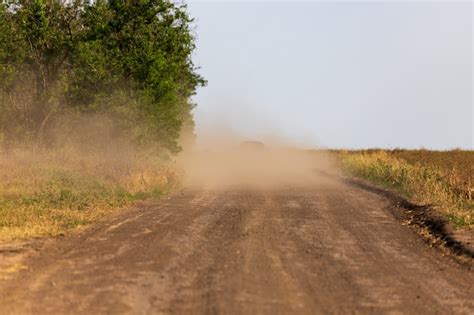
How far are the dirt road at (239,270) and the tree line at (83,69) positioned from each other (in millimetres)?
13894

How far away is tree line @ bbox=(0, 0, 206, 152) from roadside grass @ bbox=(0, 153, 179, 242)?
2486 mm

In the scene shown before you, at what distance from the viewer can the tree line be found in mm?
26703

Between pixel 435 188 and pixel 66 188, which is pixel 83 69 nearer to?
pixel 66 188

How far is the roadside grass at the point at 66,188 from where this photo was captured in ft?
41.4

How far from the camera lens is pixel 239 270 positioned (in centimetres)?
863

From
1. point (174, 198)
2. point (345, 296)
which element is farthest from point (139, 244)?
point (174, 198)

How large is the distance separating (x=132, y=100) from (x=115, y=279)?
780 inches

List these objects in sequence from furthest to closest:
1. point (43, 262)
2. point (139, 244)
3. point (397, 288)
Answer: point (139, 244) < point (43, 262) < point (397, 288)

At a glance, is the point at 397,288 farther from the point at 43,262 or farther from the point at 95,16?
the point at 95,16

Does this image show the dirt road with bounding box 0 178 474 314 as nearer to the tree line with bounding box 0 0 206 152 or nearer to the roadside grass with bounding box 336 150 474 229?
the roadside grass with bounding box 336 150 474 229

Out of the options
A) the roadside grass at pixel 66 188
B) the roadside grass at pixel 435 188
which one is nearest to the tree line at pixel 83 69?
the roadside grass at pixel 66 188

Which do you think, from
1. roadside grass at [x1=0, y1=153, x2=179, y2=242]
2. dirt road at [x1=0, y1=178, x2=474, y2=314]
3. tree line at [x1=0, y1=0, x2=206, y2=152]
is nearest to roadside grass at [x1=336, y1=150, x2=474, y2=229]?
dirt road at [x1=0, y1=178, x2=474, y2=314]

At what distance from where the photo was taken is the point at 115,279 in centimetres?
796

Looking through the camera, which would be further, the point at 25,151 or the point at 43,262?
the point at 25,151
